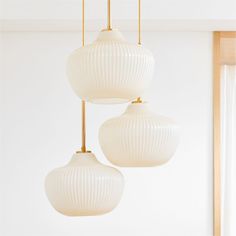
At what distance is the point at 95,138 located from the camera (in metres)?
3.09

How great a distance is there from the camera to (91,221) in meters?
3.06

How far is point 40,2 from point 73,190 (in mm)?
1797

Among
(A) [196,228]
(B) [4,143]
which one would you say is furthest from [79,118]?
(A) [196,228]

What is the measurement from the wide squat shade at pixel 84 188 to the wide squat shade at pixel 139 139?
0.05 meters

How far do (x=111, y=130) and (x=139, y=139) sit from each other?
7 cm

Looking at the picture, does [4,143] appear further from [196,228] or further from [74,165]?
[74,165]

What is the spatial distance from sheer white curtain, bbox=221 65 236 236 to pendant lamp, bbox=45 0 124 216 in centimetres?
216

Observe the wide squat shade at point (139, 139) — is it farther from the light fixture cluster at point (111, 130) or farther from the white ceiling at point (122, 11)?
the white ceiling at point (122, 11)

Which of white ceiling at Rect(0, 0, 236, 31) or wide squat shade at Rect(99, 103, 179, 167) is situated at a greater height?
white ceiling at Rect(0, 0, 236, 31)

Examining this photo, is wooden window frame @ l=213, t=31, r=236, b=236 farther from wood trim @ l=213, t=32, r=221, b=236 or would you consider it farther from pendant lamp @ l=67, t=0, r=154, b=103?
pendant lamp @ l=67, t=0, r=154, b=103

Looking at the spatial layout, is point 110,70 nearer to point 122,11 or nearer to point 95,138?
point 122,11

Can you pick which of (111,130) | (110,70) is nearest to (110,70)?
(110,70)

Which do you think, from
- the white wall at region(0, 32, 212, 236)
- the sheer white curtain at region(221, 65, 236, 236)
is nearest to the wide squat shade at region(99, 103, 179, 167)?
the white wall at region(0, 32, 212, 236)

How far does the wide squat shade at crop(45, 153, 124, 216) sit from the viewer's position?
49.5 inches
